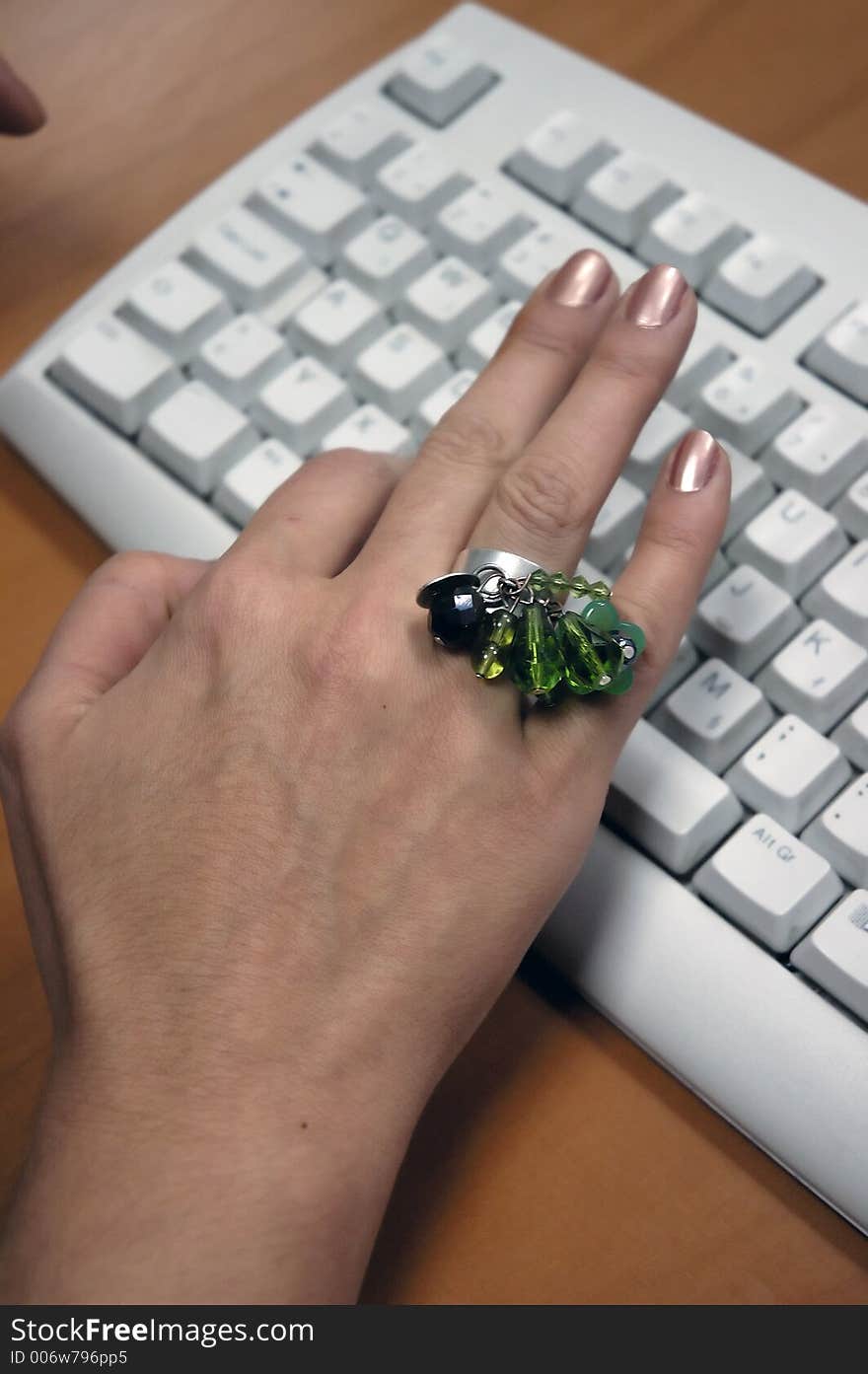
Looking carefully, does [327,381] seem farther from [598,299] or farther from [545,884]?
[545,884]

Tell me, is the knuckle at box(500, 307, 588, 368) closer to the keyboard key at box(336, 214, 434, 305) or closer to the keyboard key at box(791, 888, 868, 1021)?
the keyboard key at box(336, 214, 434, 305)

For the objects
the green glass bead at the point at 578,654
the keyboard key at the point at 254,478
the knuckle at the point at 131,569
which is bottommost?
the knuckle at the point at 131,569

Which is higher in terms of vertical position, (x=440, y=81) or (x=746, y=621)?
(x=440, y=81)

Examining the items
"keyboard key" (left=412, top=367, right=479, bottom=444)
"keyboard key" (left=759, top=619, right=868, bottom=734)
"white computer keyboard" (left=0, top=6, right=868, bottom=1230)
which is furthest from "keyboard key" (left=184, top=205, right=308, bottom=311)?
"keyboard key" (left=759, top=619, right=868, bottom=734)

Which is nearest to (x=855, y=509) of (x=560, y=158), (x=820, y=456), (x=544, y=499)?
(x=820, y=456)

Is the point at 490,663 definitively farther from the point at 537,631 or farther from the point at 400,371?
the point at 400,371

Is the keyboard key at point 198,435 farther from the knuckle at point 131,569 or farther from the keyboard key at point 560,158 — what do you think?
the keyboard key at point 560,158

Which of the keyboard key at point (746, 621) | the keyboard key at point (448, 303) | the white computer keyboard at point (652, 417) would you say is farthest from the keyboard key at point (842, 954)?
the keyboard key at point (448, 303)
